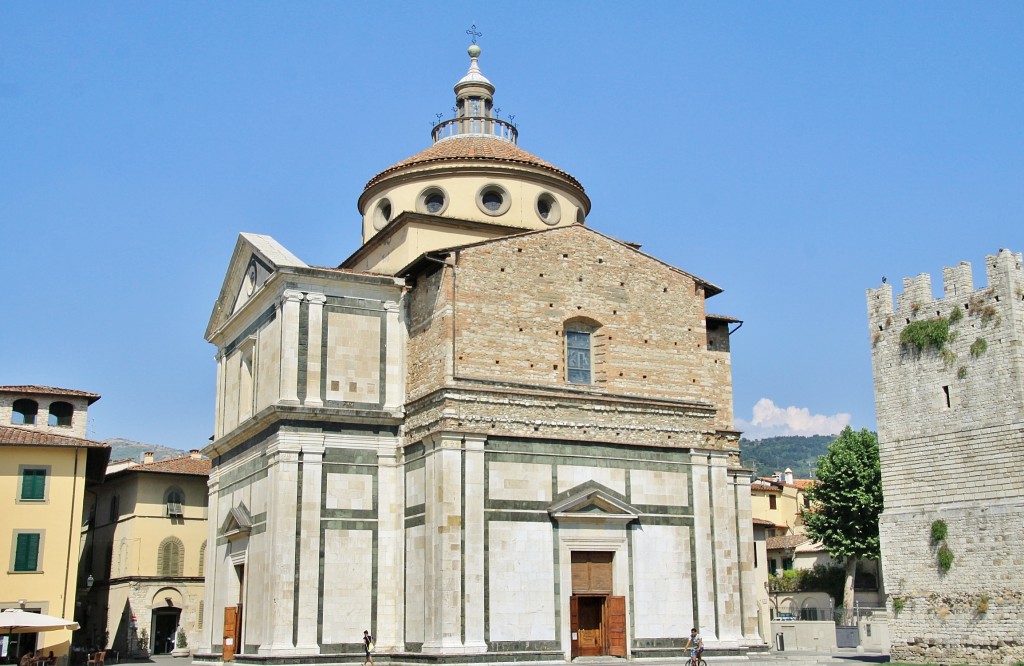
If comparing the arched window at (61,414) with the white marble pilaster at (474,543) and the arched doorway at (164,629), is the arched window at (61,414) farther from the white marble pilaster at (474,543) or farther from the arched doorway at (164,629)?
the white marble pilaster at (474,543)

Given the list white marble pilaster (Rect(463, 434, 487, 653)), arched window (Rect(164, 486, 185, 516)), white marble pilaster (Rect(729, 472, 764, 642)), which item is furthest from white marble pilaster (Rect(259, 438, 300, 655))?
arched window (Rect(164, 486, 185, 516))

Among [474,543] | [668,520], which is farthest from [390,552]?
[668,520]

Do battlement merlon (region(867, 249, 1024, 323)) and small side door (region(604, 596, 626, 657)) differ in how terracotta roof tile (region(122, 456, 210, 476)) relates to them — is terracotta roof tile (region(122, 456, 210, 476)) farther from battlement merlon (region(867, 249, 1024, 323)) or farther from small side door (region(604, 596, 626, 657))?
battlement merlon (region(867, 249, 1024, 323))

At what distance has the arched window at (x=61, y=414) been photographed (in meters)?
45.3

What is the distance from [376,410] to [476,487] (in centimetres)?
366

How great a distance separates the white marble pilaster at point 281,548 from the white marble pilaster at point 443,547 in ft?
10.7

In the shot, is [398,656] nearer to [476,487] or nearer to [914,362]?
[476,487]

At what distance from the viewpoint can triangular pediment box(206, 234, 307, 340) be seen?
29.6m

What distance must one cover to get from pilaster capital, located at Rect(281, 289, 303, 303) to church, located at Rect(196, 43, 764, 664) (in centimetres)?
6

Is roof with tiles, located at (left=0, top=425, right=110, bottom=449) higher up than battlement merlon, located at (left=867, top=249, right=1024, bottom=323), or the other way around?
battlement merlon, located at (left=867, top=249, right=1024, bottom=323)

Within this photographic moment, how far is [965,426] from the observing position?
31.9 meters

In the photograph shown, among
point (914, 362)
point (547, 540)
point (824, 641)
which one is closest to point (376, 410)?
point (547, 540)

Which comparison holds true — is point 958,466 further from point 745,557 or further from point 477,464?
point 477,464

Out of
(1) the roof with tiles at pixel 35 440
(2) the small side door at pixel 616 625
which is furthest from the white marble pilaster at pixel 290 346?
(1) the roof with tiles at pixel 35 440
